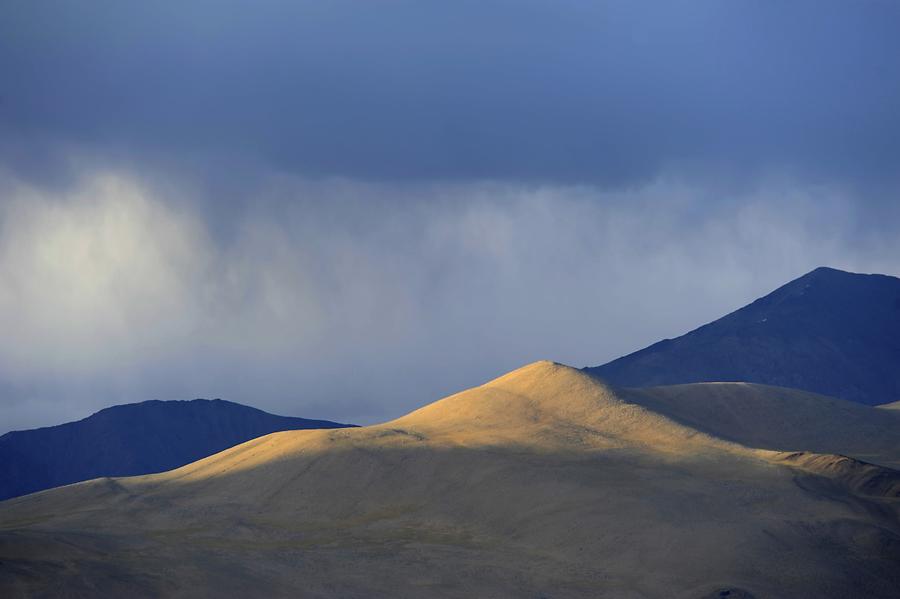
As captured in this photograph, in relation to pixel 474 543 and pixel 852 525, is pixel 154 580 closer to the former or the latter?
pixel 474 543

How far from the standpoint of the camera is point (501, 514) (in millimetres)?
77250

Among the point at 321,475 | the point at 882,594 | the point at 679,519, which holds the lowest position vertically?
the point at 882,594

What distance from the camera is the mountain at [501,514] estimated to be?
6272 cm

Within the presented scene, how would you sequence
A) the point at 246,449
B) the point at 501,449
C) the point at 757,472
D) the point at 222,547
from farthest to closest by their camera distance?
the point at 246,449 → the point at 501,449 → the point at 757,472 → the point at 222,547

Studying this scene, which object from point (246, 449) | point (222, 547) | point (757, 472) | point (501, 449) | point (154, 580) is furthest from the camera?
point (246, 449)

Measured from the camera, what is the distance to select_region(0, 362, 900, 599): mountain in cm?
6272

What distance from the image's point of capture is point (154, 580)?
196 ft

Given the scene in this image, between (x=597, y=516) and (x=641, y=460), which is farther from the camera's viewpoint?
(x=641, y=460)

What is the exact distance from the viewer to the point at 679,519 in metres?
72.2

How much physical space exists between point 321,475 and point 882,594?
41.1 metres

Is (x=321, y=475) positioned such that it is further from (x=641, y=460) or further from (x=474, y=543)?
(x=641, y=460)

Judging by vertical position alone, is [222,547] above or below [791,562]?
above

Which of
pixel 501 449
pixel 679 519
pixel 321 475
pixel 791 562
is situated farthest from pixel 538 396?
pixel 791 562

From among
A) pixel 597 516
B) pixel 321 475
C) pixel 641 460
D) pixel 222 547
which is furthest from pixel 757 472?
pixel 222 547
